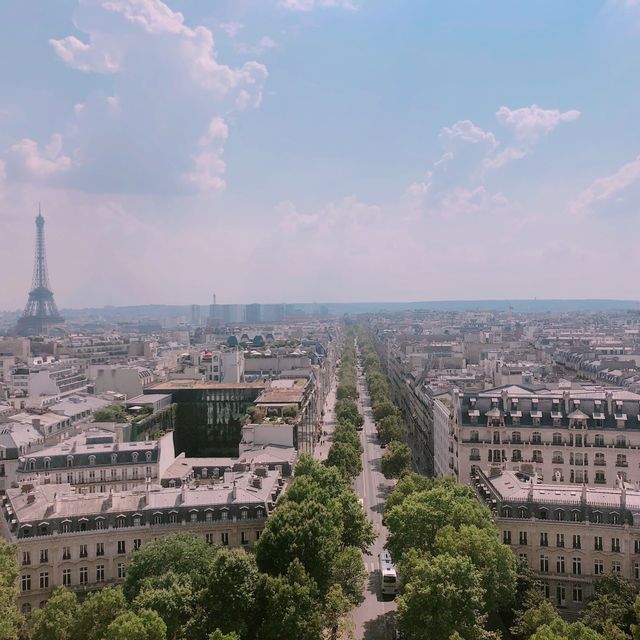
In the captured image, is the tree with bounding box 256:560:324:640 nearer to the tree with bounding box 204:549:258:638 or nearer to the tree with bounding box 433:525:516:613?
the tree with bounding box 204:549:258:638

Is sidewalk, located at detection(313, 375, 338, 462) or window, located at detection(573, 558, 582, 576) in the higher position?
window, located at detection(573, 558, 582, 576)

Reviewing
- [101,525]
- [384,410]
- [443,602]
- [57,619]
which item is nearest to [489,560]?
[443,602]

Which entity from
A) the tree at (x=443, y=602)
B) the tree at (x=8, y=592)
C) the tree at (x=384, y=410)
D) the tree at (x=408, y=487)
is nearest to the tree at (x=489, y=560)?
the tree at (x=443, y=602)

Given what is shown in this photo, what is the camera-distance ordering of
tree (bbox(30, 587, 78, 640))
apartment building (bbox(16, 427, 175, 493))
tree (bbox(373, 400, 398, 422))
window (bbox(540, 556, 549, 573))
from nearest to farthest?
tree (bbox(30, 587, 78, 640)), window (bbox(540, 556, 549, 573)), apartment building (bbox(16, 427, 175, 493)), tree (bbox(373, 400, 398, 422))

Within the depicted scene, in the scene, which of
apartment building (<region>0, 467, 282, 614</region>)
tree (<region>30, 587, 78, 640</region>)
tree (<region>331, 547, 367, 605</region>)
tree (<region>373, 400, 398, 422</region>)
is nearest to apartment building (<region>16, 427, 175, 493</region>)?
apartment building (<region>0, 467, 282, 614</region>)

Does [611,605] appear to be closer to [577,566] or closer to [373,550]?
[577,566]

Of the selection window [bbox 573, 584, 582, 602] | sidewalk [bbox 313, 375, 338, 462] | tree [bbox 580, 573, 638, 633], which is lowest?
sidewalk [bbox 313, 375, 338, 462]
